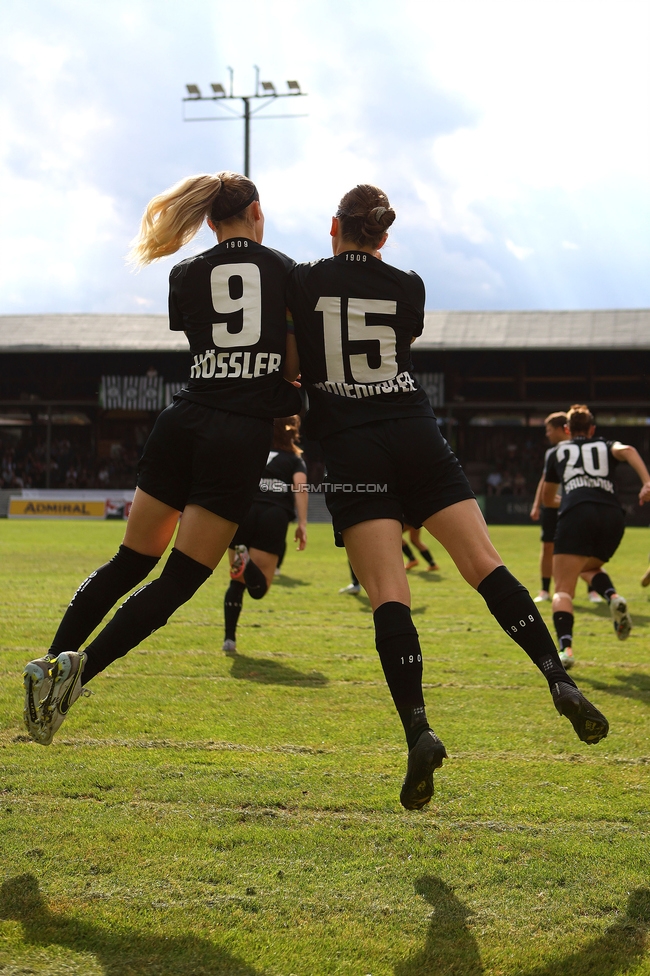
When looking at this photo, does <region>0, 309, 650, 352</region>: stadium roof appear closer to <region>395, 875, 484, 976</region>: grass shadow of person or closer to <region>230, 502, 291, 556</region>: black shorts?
<region>230, 502, 291, 556</region>: black shorts

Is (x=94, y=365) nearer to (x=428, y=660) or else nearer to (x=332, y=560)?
(x=332, y=560)

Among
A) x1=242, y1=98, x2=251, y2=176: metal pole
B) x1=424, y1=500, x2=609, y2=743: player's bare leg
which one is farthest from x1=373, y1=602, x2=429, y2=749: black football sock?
x1=242, y1=98, x2=251, y2=176: metal pole

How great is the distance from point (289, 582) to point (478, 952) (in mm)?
9519

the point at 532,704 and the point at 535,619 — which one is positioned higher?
the point at 535,619

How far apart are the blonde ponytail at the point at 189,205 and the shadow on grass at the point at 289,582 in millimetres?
7962

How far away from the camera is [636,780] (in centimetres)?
361

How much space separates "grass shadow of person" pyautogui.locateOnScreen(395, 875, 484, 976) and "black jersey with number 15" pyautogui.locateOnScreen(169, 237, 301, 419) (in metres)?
1.61

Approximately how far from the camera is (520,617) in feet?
10.1

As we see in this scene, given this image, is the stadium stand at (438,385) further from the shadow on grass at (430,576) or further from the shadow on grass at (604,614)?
the shadow on grass at (604,614)

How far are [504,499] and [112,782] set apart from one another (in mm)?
25692

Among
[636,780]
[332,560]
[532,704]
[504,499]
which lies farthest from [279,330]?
[504,499]

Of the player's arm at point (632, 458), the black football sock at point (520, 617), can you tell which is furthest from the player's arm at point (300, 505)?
the black football sock at point (520, 617)

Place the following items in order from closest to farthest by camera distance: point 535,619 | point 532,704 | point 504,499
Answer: point 535,619 → point 532,704 → point 504,499

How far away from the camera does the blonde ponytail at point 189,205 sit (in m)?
3.36
